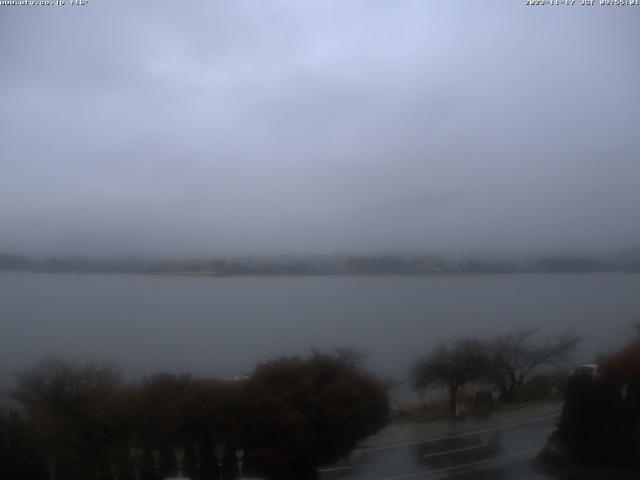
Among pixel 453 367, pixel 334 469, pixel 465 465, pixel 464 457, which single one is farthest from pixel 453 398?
pixel 334 469

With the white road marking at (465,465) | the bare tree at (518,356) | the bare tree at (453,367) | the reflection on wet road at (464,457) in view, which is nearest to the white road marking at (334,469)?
the reflection on wet road at (464,457)

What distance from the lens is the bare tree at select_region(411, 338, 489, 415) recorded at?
8.10m

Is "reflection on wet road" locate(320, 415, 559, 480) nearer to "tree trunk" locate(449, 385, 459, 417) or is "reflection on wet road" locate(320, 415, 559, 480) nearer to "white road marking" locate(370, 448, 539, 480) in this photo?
"white road marking" locate(370, 448, 539, 480)

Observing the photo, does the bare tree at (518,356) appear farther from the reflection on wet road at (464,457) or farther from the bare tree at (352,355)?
the bare tree at (352,355)

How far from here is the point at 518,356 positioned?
327 inches

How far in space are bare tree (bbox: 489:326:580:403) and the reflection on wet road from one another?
51 centimetres

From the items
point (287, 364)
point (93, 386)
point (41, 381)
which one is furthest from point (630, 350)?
point (41, 381)

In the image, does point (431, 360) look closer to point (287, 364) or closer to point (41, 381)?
point (287, 364)

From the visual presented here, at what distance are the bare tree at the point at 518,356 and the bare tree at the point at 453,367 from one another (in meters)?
0.17

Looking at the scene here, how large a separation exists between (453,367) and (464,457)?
1.09m

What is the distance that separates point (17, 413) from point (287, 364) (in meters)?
3.08

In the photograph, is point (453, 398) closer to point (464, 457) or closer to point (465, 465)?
point (464, 457)

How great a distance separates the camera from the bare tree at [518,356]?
8273 millimetres

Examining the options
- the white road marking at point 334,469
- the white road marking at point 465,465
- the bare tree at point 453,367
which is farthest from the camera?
the bare tree at point 453,367
